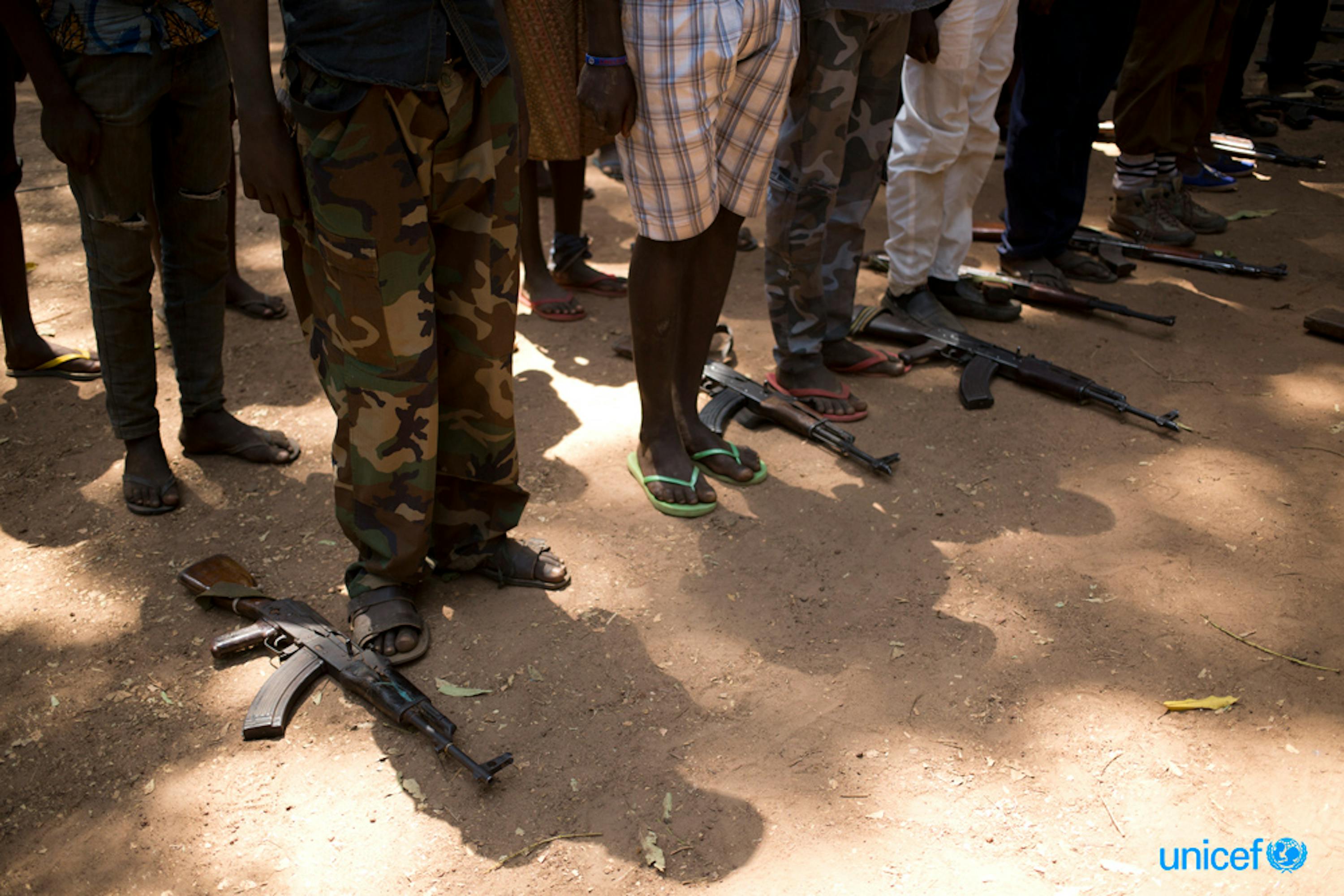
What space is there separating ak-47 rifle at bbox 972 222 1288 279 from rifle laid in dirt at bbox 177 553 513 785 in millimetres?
3380

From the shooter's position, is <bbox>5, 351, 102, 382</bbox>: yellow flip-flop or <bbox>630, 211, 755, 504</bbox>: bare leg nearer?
<bbox>630, 211, 755, 504</bbox>: bare leg

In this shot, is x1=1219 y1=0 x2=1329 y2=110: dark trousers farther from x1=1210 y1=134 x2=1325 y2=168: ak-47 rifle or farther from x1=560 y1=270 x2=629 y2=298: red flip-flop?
x1=560 y1=270 x2=629 y2=298: red flip-flop

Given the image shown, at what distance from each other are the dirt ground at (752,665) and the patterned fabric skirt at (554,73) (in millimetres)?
874

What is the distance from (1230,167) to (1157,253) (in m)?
1.66

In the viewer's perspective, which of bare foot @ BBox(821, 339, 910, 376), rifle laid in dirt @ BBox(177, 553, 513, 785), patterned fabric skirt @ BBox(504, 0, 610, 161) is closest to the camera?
rifle laid in dirt @ BBox(177, 553, 513, 785)

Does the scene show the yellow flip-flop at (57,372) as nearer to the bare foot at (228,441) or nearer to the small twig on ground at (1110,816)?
the bare foot at (228,441)

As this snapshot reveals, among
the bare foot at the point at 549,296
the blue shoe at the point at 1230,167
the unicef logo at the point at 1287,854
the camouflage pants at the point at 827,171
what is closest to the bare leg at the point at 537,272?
the bare foot at the point at 549,296

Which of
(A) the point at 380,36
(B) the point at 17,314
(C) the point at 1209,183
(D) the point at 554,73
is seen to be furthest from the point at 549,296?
(C) the point at 1209,183

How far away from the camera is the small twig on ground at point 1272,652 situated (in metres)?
2.44

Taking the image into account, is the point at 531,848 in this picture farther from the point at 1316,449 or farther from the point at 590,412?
the point at 1316,449

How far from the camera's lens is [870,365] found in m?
3.76

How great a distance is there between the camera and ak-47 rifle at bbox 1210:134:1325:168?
5859mm

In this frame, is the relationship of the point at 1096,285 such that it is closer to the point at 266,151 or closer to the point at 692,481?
the point at 692,481

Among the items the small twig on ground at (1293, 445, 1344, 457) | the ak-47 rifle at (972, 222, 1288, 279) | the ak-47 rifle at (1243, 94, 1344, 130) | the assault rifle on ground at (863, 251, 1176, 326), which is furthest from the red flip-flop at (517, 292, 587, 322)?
the ak-47 rifle at (1243, 94, 1344, 130)
